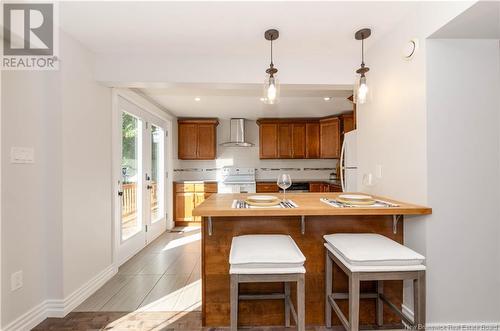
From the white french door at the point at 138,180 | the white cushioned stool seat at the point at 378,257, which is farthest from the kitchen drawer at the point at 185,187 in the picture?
the white cushioned stool seat at the point at 378,257

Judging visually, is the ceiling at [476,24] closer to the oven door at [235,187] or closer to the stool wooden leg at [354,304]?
the stool wooden leg at [354,304]

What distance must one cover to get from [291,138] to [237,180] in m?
1.43

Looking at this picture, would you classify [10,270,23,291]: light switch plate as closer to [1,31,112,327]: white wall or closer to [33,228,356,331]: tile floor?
[1,31,112,327]: white wall

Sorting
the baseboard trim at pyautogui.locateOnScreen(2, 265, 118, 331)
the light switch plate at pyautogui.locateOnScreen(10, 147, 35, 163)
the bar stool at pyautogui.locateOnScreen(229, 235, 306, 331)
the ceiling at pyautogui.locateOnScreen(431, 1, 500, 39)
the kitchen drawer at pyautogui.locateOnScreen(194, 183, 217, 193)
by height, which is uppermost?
the ceiling at pyautogui.locateOnScreen(431, 1, 500, 39)

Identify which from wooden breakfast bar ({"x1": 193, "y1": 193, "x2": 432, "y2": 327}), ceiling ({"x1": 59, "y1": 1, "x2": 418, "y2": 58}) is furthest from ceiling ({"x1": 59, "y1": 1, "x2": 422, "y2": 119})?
wooden breakfast bar ({"x1": 193, "y1": 193, "x2": 432, "y2": 327})

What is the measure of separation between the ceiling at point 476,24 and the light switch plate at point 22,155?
9.52 feet

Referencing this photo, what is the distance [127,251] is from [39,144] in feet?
5.84

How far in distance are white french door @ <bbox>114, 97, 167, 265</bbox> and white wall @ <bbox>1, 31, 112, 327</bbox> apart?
0.57 meters

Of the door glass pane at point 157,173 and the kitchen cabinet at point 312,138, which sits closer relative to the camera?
the door glass pane at point 157,173

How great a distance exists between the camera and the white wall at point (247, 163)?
5.75 m

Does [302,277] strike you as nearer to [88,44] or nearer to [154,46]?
[154,46]

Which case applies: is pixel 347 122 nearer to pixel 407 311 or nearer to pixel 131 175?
pixel 407 311

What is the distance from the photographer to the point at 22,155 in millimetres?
1899
